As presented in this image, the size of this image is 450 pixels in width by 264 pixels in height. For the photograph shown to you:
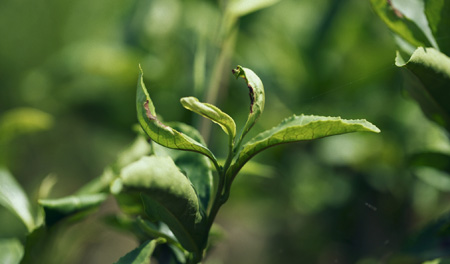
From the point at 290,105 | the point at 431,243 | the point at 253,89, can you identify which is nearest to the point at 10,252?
the point at 253,89

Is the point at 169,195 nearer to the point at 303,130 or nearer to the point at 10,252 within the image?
the point at 303,130

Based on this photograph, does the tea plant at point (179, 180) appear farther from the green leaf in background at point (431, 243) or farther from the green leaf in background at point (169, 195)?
the green leaf in background at point (431, 243)

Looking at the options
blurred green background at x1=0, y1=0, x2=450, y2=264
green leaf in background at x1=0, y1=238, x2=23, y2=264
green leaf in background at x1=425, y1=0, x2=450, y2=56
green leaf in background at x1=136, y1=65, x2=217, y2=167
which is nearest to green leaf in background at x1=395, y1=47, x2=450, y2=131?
green leaf in background at x1=425, y1=0, x2=450, y2=56

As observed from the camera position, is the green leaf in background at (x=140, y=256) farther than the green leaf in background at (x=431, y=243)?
No

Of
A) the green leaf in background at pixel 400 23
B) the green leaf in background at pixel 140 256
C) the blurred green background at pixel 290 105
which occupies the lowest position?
the blurred green background at pixel 290 105

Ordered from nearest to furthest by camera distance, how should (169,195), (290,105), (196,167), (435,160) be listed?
1. (169,195)
2. (196,167)
3. (435,160)
4. (290,105)

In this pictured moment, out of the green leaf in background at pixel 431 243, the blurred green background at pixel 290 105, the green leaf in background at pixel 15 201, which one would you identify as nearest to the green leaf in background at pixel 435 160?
the green leaf in background at pixel 431 243
